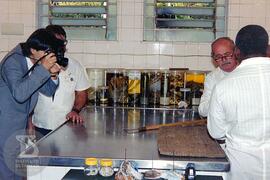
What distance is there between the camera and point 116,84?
3961mm

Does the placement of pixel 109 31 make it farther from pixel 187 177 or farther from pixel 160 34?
pixel 187 177

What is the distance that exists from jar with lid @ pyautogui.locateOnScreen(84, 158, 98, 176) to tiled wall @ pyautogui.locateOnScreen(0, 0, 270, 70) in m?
2.33

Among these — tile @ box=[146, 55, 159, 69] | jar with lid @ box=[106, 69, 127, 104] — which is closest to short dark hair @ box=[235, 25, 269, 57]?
jar with lid @ box=[106, 69, 127, 104]

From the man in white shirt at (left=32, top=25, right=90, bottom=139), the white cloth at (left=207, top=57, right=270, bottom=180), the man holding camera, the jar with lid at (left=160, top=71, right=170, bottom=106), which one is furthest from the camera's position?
the jar with lid at (left=160, top=71, right=170, bottom=106)

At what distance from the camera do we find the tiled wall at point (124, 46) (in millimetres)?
4234

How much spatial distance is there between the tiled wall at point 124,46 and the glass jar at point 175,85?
0.86 feet

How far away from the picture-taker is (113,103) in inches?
154

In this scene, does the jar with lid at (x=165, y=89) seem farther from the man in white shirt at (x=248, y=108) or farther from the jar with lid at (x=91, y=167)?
the jar with lid at (x=91, y=167)

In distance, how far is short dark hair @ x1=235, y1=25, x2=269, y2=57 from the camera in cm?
210

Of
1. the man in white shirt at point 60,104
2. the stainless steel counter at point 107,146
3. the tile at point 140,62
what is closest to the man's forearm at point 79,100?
the man in white shirt at point 60,104

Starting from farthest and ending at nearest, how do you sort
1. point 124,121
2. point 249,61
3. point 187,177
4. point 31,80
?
point 124,121, point 31,80, point 249,61, point 187,177

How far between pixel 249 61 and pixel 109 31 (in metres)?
2.36

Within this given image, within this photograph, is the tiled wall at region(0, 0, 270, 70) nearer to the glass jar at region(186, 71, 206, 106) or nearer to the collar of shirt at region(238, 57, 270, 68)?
the glass jar at region(186, 71, 206, 106)

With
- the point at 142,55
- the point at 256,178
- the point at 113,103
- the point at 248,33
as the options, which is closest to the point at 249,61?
the point at 248,33
